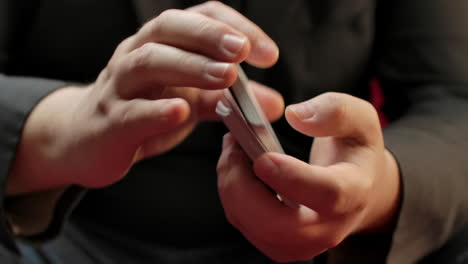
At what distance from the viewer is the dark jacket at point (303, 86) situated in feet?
1.15

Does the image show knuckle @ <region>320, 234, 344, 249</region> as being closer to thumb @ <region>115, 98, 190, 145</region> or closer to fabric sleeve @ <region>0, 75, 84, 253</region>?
thumb @ <region>115, 98, 190, 145</region>

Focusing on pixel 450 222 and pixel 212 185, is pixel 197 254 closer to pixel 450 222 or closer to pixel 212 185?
pixel 212 185

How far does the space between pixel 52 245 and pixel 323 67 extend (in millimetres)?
314

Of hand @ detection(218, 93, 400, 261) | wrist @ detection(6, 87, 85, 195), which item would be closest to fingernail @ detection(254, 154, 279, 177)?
hand @ detection(218, 93, 400, 261)

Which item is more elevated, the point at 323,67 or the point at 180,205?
the point at 323,67

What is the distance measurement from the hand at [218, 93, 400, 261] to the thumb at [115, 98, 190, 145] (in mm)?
48

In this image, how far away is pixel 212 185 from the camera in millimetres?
437

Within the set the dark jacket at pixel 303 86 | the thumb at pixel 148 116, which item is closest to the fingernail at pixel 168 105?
the thumb at pixel 148 116

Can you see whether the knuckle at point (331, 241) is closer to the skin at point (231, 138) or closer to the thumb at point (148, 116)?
the skin at point (231, 138)

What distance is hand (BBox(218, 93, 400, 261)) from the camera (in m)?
0.24

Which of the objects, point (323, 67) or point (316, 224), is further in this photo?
point (323, 67)

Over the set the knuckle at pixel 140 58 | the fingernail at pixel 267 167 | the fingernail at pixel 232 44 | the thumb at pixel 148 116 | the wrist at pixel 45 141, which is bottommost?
the wrist at pixel 45 141

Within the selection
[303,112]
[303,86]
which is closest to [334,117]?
[303,112]

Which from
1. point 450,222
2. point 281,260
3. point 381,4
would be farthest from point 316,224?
point 381,4
